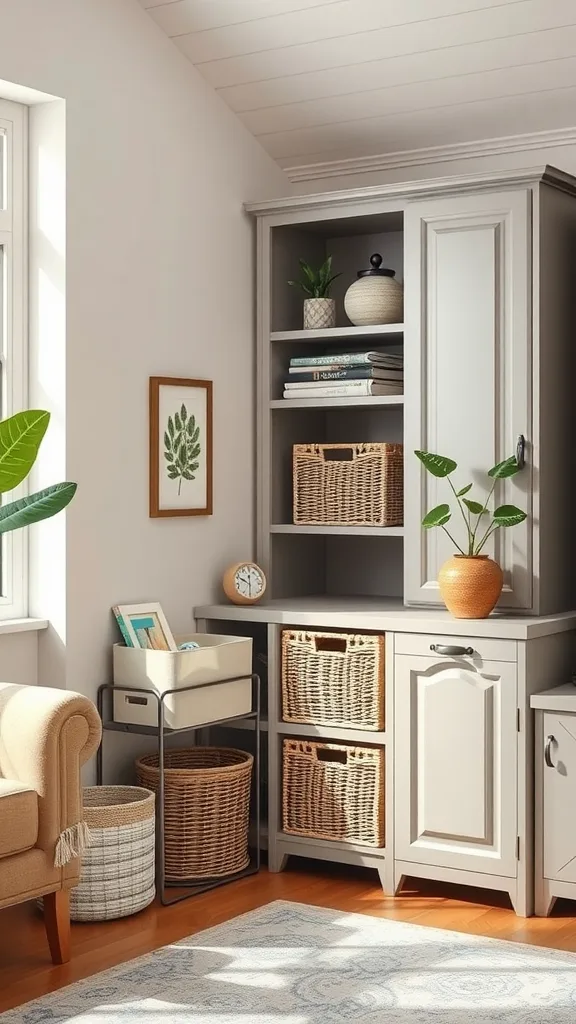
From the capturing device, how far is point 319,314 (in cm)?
462

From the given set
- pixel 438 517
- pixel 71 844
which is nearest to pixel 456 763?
pixel 438 517

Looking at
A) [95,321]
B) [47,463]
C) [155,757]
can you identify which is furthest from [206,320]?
[155,757]

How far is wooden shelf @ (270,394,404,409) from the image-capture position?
437 centimetres

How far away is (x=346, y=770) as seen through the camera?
417 cm

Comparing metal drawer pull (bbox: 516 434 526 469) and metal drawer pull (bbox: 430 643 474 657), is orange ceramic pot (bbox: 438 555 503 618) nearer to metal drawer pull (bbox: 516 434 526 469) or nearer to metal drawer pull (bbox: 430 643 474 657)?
metal drawer pull (bbox: 430 643 474 657)

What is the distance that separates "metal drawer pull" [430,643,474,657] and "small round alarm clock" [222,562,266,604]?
2.58 ft

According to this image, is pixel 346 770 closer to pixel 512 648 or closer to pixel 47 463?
pixel 512 648

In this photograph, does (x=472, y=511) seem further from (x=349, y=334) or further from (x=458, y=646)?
(x=349, y=334)

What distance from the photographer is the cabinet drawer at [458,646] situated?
151 inches

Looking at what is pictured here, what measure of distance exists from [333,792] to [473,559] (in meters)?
0.90

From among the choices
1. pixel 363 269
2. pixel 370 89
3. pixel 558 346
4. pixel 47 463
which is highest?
pixel 370 89

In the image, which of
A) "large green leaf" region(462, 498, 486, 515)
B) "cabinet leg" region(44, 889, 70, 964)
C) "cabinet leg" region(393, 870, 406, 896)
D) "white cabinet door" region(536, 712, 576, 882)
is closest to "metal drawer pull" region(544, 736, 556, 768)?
"white cabinet door" region(536, 712, 576, 882)

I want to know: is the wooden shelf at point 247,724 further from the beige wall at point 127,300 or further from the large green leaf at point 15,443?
the large green leaf at point 15,443

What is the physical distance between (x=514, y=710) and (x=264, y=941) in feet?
3.22
